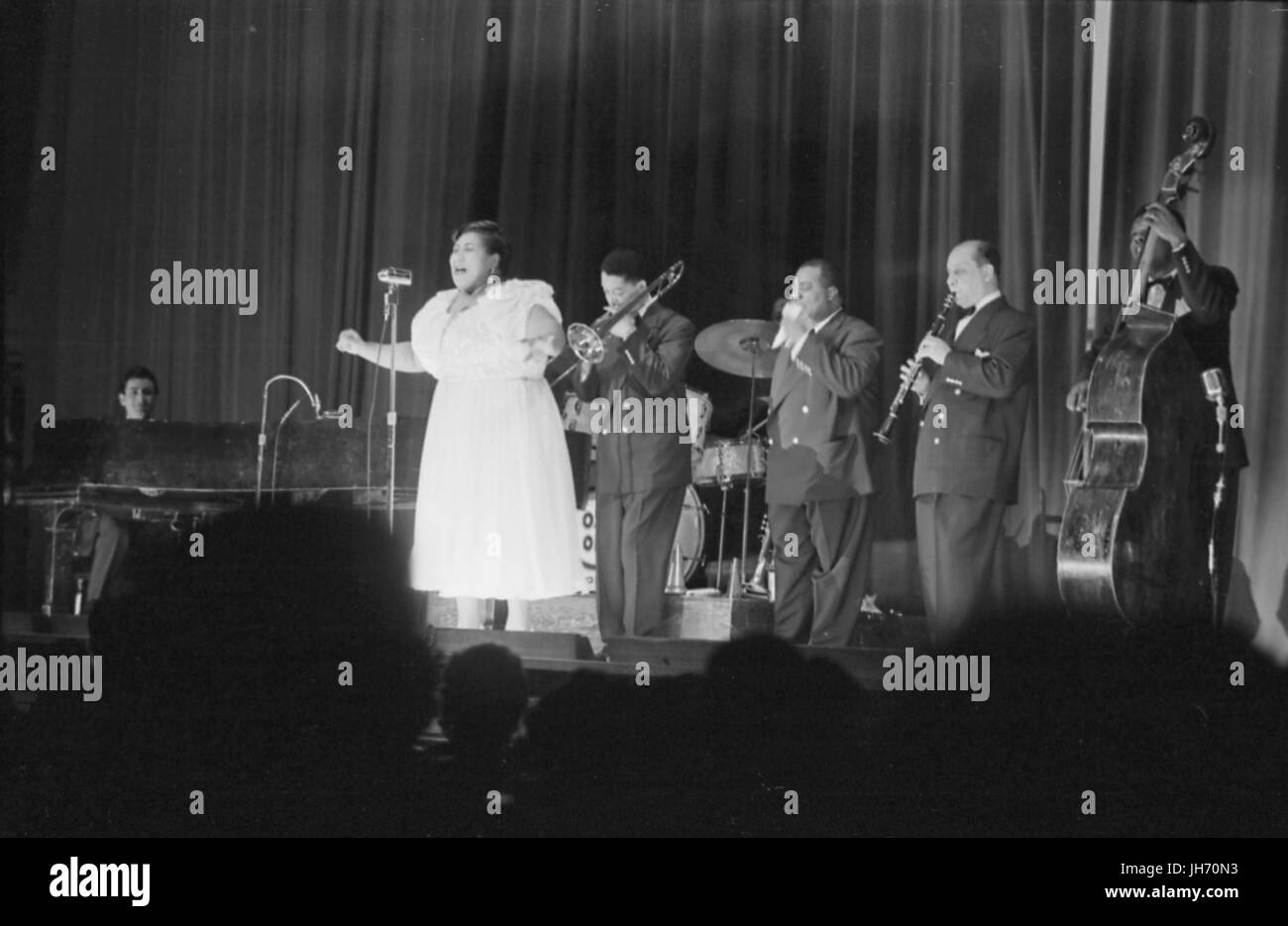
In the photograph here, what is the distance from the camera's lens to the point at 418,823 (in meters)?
5.66

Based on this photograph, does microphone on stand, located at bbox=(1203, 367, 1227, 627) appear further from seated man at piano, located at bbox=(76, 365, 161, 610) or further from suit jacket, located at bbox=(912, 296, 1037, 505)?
seated man at piano, located at bbox=(76, 365, 161, 610)

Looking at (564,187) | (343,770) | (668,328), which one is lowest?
(343,770)

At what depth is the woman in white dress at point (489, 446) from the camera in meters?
5.82

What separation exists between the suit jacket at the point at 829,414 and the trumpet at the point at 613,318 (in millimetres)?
523

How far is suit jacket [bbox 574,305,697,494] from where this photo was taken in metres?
5.86

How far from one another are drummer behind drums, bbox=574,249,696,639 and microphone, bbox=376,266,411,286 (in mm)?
689

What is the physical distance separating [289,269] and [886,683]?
255cm

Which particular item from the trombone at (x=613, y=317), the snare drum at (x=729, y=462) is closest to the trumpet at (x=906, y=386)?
the snare drum at (x=729, y=462)

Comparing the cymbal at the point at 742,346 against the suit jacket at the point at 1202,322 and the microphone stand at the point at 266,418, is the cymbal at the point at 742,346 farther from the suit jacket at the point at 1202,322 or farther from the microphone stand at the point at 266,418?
the microphone stand at the point at 266,418

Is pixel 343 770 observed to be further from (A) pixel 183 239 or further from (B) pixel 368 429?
(A) pixel 183 239

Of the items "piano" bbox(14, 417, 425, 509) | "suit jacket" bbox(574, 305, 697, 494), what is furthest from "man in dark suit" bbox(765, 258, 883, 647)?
"piano" bbox(14, 417, 425, 509)

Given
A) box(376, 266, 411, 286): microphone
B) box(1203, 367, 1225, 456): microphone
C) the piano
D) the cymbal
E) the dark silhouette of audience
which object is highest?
box(376, 266, 411, 286): microphone
